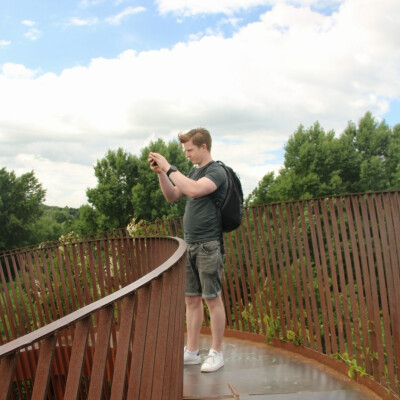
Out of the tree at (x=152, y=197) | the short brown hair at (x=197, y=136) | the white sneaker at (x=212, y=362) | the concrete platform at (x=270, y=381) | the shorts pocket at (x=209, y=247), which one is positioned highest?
the tree at (x=152, y=197)

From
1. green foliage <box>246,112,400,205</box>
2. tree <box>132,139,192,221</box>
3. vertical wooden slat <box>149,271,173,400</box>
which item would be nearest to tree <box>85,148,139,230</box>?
tree <box>132,139,192,221</box>

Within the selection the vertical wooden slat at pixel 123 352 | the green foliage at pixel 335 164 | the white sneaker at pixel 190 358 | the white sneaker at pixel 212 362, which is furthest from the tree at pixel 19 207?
the vertical wooden slat at pixel 123 352

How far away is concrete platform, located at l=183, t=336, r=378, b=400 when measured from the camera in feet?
11.8

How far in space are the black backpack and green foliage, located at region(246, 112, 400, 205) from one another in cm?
2773

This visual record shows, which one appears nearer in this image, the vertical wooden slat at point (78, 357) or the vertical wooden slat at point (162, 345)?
the vertical wooden slat at point (78, 357)

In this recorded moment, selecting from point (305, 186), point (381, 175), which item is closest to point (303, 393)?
point (305, 186)

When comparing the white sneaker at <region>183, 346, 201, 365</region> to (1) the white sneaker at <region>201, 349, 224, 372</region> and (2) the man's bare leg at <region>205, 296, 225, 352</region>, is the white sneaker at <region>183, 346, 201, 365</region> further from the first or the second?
(2) the man's bare leg at <region>205, 296, 225, 352</region>

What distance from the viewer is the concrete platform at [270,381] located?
3.59 m

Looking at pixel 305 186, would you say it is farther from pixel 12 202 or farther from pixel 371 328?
pixel 371 328

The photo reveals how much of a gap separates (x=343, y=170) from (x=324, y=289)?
106ft

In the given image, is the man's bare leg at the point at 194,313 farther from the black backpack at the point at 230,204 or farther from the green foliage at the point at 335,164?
the green foliage at the point at 335,164

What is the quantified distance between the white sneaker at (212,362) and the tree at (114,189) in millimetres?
33108

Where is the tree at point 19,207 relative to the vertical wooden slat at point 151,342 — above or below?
above

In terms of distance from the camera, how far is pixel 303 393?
3.63 metres
